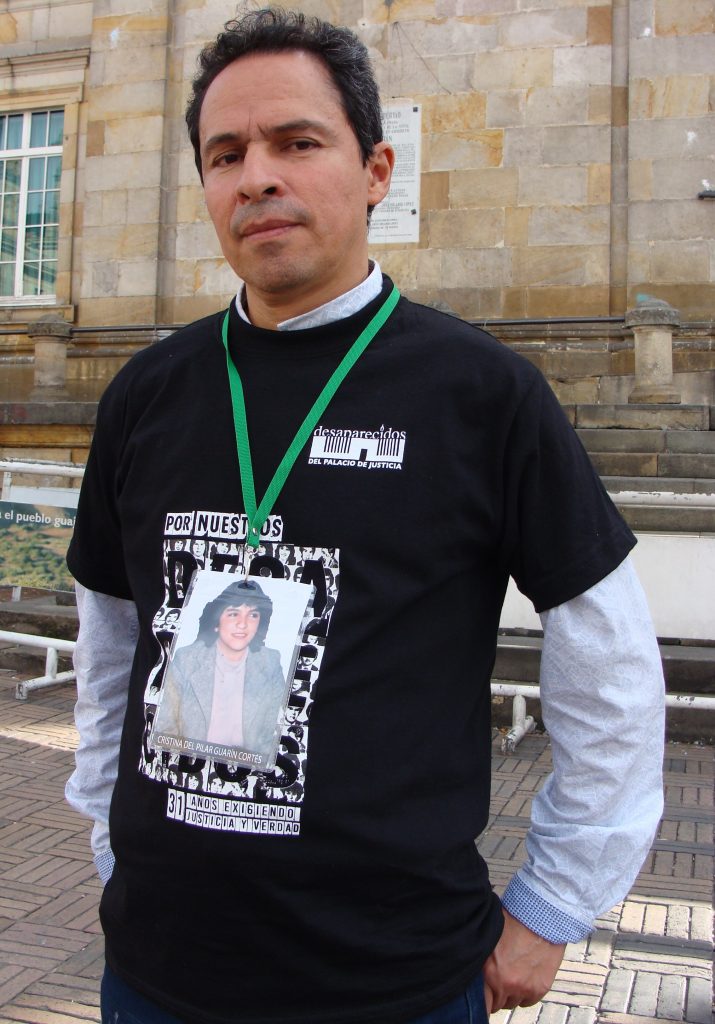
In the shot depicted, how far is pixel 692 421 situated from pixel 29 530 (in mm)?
5622

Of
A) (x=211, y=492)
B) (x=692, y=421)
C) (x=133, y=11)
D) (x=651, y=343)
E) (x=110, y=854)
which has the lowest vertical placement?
(x=110, y=854)

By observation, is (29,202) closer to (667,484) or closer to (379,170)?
(667,484)

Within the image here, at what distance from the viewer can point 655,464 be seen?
830 cm

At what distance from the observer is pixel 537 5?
11.4 m

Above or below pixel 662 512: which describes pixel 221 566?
below

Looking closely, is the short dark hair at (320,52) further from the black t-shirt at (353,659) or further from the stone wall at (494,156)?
the stone wall at (494,156)

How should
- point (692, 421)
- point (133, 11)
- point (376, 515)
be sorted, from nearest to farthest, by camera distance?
point (376, 515) < point (692, 421) < point (133, 11)

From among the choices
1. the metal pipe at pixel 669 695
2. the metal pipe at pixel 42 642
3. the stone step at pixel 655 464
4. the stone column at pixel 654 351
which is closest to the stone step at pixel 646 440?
the stone step at pixel 655 464

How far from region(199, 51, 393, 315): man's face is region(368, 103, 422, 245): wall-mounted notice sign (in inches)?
415

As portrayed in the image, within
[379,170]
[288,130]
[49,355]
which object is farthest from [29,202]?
[288,130]

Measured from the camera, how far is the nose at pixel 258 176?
150 cm

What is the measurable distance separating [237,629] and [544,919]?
1.93 ft

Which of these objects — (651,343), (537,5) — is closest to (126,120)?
(537,5)

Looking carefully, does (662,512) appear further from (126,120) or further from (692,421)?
(126,120)
